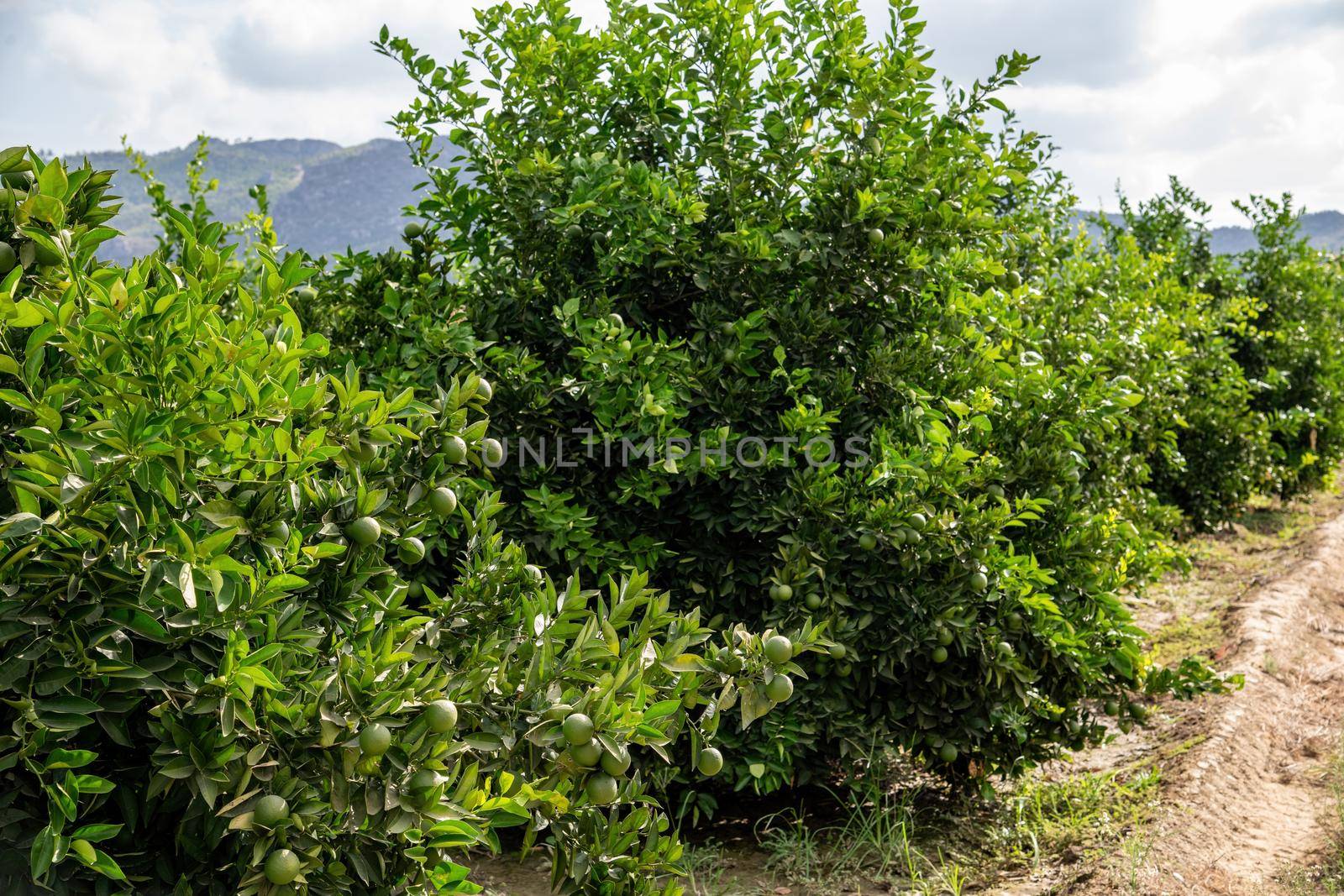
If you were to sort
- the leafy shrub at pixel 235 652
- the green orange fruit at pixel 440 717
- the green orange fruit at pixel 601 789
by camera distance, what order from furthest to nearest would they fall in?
the green orange fruit at pixel 601 789 → the green orange fruit at pixel 440 717 → the leafy shrub at pixel 235 652

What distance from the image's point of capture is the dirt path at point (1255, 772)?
3.42 m

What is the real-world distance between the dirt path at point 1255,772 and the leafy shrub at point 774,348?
1.65 ft

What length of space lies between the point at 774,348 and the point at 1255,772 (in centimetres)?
288

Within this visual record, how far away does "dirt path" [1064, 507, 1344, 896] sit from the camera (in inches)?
134

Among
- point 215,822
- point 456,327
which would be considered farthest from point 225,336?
point 456,327

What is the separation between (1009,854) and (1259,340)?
8.37 meters

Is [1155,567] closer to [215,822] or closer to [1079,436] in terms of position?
[1079,436]

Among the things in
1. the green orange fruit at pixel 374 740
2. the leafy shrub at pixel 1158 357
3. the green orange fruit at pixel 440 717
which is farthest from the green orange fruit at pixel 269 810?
the leafy shrub at pixel 1158 357

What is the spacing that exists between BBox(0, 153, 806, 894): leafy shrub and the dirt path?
7.22 feet

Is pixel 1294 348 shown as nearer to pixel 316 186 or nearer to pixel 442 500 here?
pixel 442 500

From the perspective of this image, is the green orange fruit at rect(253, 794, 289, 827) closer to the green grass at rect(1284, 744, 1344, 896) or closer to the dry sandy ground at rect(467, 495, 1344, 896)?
the dry sandy ground at rect(467, 495, 1344, 896)

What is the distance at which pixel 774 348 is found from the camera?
3631 mm

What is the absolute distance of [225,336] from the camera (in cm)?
191

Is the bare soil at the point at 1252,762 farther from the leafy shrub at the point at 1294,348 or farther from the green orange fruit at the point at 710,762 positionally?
the leafy shrub at the point at 1294,348
